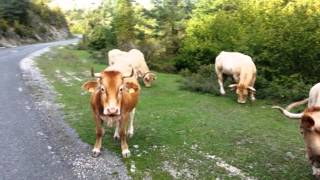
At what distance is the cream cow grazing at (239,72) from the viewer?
1573cm

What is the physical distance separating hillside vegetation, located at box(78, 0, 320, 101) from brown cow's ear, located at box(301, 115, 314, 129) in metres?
9.97

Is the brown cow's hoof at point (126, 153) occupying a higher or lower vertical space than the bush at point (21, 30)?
higher

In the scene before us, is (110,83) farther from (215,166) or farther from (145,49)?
(145,49)

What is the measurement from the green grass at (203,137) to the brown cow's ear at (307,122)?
6.43 feet

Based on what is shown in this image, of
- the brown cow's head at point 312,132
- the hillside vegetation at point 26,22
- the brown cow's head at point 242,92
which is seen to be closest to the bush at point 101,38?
the hillside vegetation at point 26,22

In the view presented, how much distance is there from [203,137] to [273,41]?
8.72m

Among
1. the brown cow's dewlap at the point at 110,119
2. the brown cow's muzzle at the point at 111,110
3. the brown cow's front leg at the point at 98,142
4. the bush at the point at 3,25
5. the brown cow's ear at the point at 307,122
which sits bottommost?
the bush at the point at 3,25

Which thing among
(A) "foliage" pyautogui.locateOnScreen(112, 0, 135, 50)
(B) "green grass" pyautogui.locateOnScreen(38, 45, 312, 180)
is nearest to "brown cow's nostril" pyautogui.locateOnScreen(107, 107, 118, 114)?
(B) "green grass" pyautogui.locateOnScreen(38, 45, 312, 180)

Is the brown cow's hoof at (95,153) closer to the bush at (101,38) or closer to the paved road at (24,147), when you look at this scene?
the paved road at (24,147)

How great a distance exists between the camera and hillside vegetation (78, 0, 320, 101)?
55.5ft

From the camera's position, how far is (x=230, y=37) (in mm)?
22812

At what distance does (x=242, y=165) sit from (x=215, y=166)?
1.73 ft

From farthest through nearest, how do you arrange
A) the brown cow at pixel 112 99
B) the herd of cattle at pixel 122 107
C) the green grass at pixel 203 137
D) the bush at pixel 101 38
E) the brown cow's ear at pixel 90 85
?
1. the bush at pixel 101 38
2. the brown cow's ear at pixel 90 85
3. the green grass at pixel 203 137
4. the brown cow at pixel 112 99
5. the herd of cattle at pixel 122 107

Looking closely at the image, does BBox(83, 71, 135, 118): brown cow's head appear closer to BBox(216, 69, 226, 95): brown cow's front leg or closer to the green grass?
the green grass
